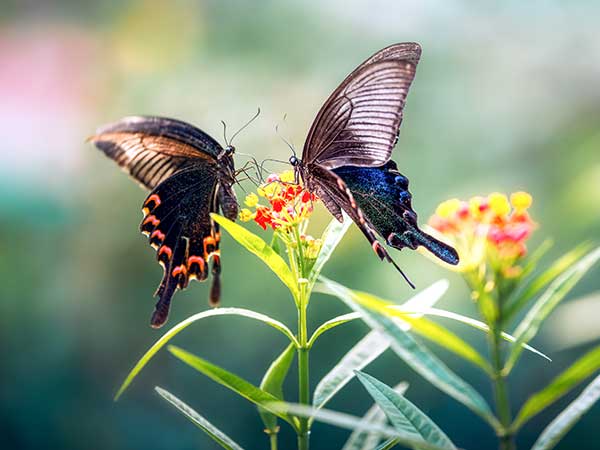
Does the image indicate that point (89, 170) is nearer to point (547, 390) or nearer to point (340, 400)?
point (340, 400)

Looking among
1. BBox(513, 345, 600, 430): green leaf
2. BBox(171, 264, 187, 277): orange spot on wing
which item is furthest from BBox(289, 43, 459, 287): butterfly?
BBox(513, 345, 600, 430): green leaf

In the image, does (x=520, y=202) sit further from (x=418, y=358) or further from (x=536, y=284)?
(x=418, y=358)

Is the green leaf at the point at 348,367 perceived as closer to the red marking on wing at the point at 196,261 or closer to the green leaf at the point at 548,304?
the green leaf at the point at 548,304

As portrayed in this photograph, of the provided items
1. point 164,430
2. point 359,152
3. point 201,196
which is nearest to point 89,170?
point 164,430

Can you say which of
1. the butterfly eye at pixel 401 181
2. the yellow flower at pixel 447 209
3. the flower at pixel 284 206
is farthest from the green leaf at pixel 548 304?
the butterfly eye at pixel 401 181

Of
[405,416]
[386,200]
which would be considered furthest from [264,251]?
[386,200]

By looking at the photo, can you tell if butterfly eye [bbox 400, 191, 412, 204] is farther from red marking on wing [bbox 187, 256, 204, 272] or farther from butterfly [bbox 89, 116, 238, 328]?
red marking on wing [bbox 187, 256, 204, 272]
